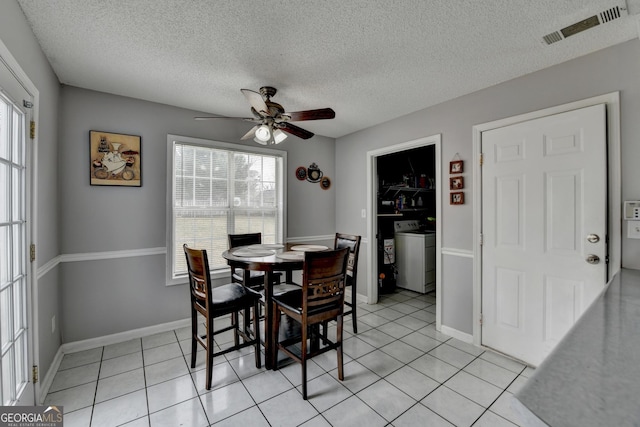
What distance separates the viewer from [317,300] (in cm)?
202

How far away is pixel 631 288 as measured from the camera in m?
1.40

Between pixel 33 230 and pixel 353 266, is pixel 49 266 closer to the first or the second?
pixel 33 230

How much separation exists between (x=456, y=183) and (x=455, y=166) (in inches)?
7.1

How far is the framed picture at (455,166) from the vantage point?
9.15 feet

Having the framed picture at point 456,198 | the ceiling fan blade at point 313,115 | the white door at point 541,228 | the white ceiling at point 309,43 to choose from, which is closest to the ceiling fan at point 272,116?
the ceiling fan blade at point 313,115

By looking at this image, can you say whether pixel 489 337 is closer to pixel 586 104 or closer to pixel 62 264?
pixel 586 104

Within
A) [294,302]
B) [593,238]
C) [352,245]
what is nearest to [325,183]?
[352,245]

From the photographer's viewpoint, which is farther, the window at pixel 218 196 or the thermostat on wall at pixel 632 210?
the window at pixel 218 196

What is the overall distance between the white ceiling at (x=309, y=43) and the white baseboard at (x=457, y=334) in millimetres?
2464

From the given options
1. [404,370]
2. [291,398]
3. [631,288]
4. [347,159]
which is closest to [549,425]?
[631,288]

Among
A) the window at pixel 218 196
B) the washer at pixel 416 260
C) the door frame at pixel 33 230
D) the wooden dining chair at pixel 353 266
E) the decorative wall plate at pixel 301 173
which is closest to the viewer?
the door frame at pixel 33 230

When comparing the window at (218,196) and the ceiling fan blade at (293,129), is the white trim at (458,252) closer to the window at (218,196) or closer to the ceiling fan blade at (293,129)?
the ceiling fan blade at (293,129)

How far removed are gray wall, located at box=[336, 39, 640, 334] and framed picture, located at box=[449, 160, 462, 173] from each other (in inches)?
2.2

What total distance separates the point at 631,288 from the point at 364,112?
8.87ft
